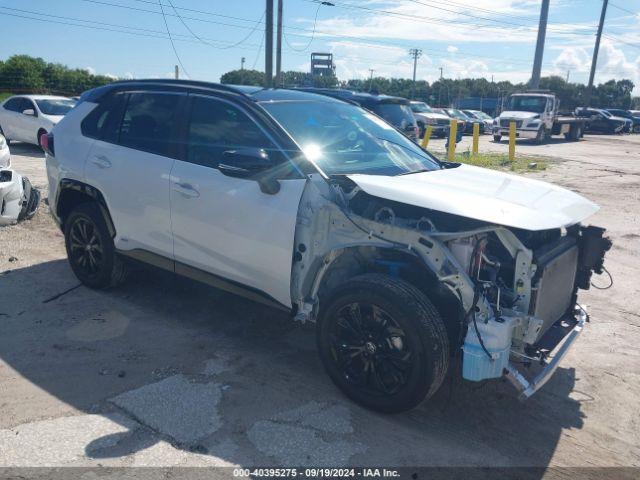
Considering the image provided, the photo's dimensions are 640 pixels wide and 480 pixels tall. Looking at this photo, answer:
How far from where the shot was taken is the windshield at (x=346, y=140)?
399 centimetres

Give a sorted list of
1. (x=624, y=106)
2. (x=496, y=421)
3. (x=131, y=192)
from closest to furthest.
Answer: (x=496, y=421) → (x=131, y=192) → (x=624, y=106)

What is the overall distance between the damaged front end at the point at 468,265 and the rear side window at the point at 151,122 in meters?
1.49

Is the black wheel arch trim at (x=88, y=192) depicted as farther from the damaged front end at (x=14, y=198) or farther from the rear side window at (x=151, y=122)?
the damaged front end at (x=14, y=198)

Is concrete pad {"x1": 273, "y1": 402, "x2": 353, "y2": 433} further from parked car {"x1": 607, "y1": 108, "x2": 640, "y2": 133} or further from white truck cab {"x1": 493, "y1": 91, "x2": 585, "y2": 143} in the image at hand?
parked car {"x1": 607, "y1": 108, "x2": 640, "y2": 133}

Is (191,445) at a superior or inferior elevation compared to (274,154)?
inferior

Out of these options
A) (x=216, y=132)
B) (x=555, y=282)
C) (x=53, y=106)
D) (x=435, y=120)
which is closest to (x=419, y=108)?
(x=435, y=120)

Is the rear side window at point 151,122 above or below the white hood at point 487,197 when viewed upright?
above

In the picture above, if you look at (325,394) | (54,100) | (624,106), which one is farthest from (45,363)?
(624,106)

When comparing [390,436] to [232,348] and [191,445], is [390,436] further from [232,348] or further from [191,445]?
[232,348]

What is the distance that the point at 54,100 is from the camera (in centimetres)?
1548

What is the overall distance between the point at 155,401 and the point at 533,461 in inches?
88.7

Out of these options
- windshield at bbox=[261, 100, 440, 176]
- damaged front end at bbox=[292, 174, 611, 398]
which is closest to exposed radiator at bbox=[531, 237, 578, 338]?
damaged front end at bbox=[292, 174, 611, 398]

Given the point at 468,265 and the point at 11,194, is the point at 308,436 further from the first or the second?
the point at 11,194

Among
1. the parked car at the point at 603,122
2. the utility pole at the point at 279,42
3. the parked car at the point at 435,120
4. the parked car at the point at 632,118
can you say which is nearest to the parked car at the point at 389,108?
the utility pole at the point at 279,42
